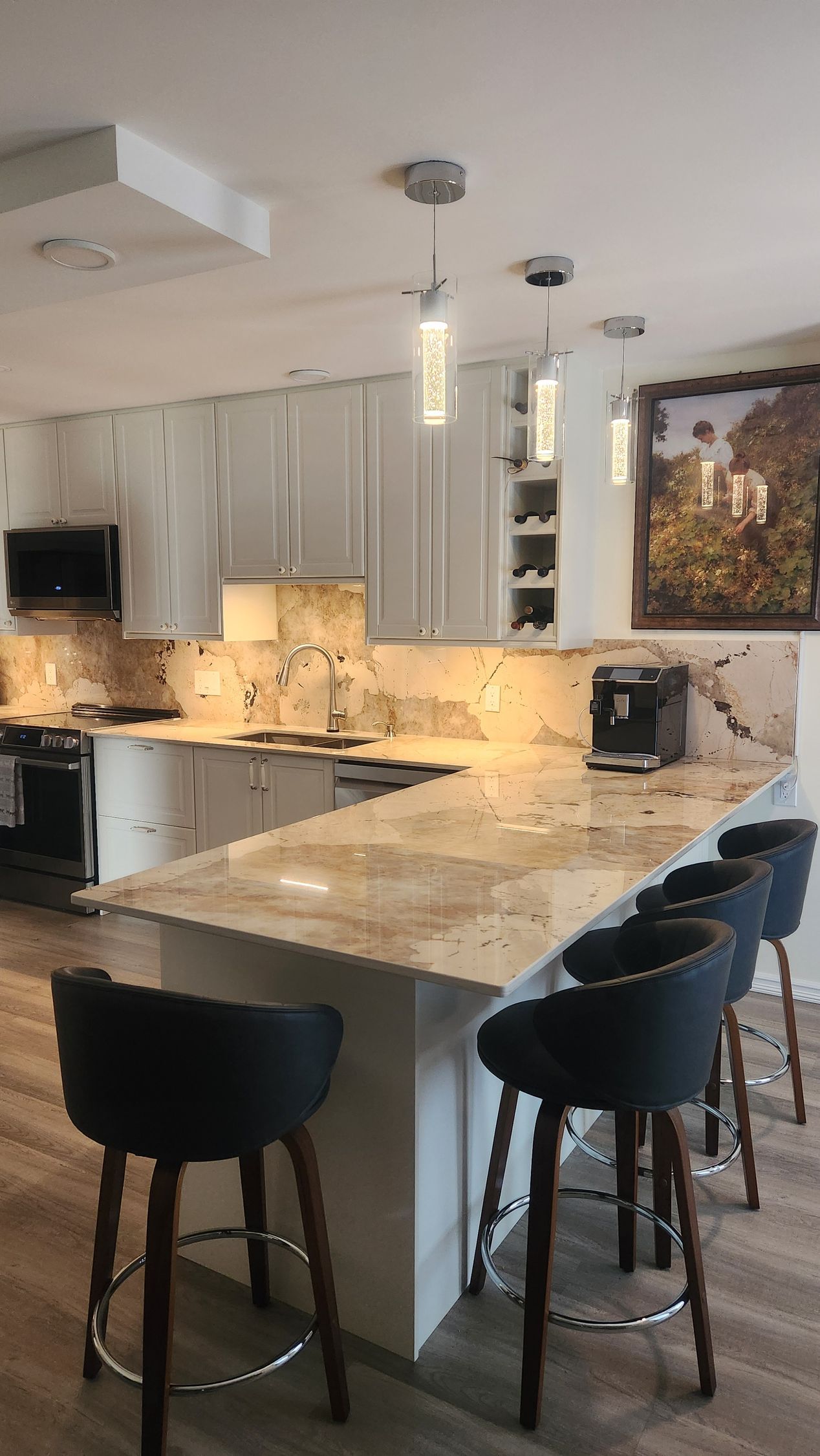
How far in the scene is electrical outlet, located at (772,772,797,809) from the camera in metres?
3.57

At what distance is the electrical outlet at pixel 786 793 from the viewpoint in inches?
141

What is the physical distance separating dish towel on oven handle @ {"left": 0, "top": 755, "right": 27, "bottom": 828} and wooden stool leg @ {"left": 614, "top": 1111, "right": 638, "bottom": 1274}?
3581 mm

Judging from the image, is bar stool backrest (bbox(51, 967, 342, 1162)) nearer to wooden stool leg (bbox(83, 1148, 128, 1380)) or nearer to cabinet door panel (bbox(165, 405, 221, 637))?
wooden stool leg (bbox(83, 1148, 128, 1380))

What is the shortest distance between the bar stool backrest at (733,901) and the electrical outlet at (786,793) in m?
1.33

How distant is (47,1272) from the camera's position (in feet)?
6.97

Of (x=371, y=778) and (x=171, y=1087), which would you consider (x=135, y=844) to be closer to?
(x=371, y=778)

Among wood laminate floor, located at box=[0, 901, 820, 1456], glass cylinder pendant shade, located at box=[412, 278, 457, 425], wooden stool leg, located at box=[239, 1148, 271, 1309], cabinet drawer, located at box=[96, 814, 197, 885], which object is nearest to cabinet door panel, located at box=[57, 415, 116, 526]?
cabinet drawer, located at box=[96, 814, 197, 885]

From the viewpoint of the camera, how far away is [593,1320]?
1.95 meters

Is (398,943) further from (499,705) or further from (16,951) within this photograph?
(16,951)

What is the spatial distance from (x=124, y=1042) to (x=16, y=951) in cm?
301

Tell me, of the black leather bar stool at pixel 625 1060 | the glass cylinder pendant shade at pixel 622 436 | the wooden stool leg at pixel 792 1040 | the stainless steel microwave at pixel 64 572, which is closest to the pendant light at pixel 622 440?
the glass cylinder pendant shade at pixel 622 436

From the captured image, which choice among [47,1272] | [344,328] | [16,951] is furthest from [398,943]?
[16,951]

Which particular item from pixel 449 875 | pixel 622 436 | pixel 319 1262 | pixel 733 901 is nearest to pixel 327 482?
pixel 622 436

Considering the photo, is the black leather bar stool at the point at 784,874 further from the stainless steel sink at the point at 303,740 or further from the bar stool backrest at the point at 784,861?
the stainless steel sink at the point at 303,740
